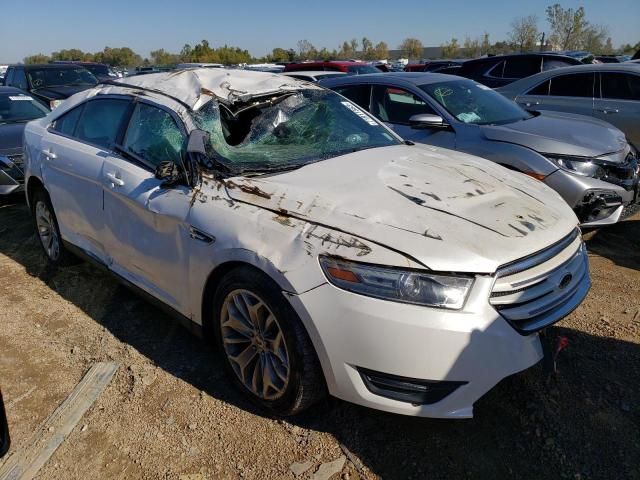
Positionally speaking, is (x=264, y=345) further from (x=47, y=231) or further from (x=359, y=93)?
(x=359, y=93)

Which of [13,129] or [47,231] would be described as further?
[13,129]

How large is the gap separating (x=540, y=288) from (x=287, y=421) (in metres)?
1.37

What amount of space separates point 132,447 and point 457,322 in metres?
1.65

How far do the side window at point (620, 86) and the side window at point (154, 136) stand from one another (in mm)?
6614

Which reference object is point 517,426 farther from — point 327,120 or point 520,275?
point 327,120

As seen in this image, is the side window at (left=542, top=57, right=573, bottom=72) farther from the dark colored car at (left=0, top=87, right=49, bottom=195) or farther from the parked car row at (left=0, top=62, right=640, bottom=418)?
the dark colored car at (left=0, top=87, right=49, bottom=195)

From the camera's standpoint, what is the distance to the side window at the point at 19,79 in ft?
38.4

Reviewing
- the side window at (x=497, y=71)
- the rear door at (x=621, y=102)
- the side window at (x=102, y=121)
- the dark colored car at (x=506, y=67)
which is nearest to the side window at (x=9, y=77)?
the side window at (x=102, y=121)

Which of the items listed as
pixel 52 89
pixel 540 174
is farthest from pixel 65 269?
pixel 52 89

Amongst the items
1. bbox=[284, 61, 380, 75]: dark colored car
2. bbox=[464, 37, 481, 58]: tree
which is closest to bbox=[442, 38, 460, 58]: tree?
bbox=[464, 37, 481, 58]: tree

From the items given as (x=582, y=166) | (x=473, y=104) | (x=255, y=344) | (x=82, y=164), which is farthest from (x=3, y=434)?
(x=473, y=104)

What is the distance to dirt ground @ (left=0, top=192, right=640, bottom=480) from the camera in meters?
2.37

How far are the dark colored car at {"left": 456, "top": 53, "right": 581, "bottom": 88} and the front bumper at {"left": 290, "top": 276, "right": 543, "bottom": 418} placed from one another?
942 cm

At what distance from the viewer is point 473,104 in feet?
18.5
